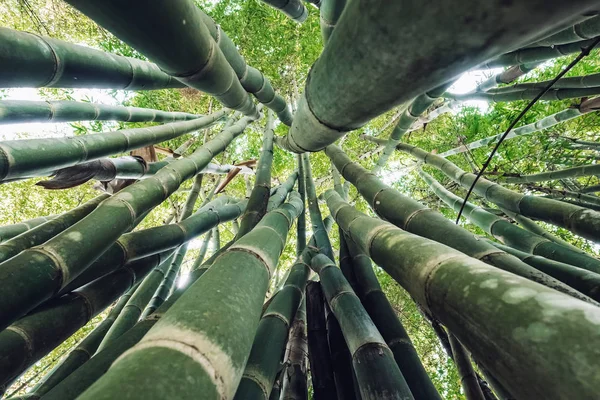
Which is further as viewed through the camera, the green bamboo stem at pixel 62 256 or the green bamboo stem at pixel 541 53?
the green bamboo stem at pixel 541 53

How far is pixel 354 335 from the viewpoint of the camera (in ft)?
5.21

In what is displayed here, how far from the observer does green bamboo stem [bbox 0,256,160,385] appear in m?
1.31

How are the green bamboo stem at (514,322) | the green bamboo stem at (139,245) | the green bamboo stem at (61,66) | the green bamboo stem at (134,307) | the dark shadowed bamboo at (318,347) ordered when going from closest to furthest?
the green bamboo stem at (514,322) → the green bamboo stem at (61,66) → the green bamboo stem at (139,245) → the dark shadowed bamboo at (318,347) → the green bamboo stem at (134,307)

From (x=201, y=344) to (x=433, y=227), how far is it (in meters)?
1.27

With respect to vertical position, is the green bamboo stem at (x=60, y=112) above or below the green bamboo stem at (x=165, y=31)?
below

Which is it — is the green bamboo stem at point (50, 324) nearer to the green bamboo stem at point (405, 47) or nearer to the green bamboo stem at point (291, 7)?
the green bamboo stem at point (405, 47)

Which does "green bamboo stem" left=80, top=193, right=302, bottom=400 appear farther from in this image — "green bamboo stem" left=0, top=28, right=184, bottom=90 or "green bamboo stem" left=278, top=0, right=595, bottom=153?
"green bamboo stem" left=0, top=28, right=184, bottom=90

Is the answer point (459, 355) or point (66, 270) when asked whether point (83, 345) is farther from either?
point (459, 355)

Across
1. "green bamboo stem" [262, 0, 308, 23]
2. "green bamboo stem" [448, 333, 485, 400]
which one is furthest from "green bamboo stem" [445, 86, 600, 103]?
"green bamboo stem" [448, 333, 485, 400]

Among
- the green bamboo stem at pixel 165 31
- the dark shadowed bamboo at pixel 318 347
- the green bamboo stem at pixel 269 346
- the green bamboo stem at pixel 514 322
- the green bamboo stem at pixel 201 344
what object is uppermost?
the green bamboo stem at pixel 165 31

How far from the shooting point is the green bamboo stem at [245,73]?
79.7 inches

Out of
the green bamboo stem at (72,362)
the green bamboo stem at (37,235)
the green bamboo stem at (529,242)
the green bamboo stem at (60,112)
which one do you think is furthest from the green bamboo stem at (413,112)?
the green bamboo stem at (72,362)

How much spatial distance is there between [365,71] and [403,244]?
2.13 ft

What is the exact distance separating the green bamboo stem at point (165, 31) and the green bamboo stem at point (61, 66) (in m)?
0.69
